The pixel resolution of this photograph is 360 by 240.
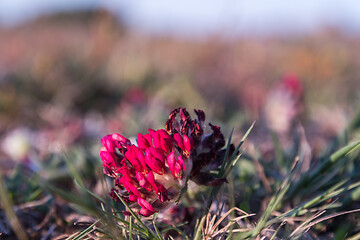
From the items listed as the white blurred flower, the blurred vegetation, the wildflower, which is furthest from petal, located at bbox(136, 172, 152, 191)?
the white blurred flower

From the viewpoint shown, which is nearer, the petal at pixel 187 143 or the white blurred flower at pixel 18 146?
the petal at pixel 187 143

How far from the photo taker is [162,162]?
120 cm

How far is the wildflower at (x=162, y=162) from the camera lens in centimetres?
118

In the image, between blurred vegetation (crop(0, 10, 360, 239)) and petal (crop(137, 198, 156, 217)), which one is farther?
blurred vegetation (crop(0, 10, 360, 239))

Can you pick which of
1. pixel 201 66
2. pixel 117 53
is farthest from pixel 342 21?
pixel 117 53

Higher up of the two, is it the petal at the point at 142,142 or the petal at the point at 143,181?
the petal at the point at 142,142

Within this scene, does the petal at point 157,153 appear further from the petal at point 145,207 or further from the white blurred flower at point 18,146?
the white blurred flower at point 18,146

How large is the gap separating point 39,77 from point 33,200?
11.5 ft

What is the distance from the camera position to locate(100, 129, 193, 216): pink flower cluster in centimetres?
118

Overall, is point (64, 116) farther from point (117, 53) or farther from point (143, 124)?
point (117, 53)

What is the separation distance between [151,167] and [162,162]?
0.04 m

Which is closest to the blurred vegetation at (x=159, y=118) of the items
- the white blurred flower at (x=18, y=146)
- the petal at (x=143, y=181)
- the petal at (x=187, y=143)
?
the white blurred flower at (x=18, y=146)

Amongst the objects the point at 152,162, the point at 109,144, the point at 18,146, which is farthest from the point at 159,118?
the point at 152,162

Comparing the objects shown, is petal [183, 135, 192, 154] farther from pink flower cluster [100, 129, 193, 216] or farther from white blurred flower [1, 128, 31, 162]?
white blurred flower [1, 128, 31, 162]
